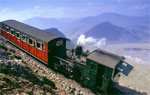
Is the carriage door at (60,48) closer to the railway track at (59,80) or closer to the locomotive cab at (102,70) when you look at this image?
the railway track at (59,80)

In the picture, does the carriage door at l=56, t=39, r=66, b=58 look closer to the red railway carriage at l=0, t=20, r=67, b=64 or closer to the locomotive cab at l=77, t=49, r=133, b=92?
the red railway carriage at l=0, t=20, r=67, b=64

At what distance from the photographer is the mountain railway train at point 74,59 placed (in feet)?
35.4

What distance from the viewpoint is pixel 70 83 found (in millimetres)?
13109

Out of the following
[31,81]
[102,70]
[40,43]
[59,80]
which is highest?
[40,43]

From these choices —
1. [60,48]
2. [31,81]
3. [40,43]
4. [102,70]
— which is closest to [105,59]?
[102,70]

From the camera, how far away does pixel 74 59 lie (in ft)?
45.5

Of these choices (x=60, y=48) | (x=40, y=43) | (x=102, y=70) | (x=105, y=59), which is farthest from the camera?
(x=60, y=48)

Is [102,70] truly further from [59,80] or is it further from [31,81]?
[31,81]

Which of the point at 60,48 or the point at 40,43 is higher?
the point at 40,43

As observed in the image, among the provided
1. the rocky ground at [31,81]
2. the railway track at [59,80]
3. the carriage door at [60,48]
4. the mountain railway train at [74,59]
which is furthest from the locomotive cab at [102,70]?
the carriage door at [60,48]

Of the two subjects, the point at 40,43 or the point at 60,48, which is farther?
the point at 60,48

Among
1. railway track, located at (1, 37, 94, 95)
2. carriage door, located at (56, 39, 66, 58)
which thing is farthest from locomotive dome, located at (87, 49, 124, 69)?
carriage door, located at (56, 39, 66, 58)

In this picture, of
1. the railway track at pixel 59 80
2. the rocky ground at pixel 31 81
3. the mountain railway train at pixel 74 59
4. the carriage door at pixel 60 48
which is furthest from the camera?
the carriage door at pixel 60 48

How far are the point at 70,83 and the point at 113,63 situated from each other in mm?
5501
